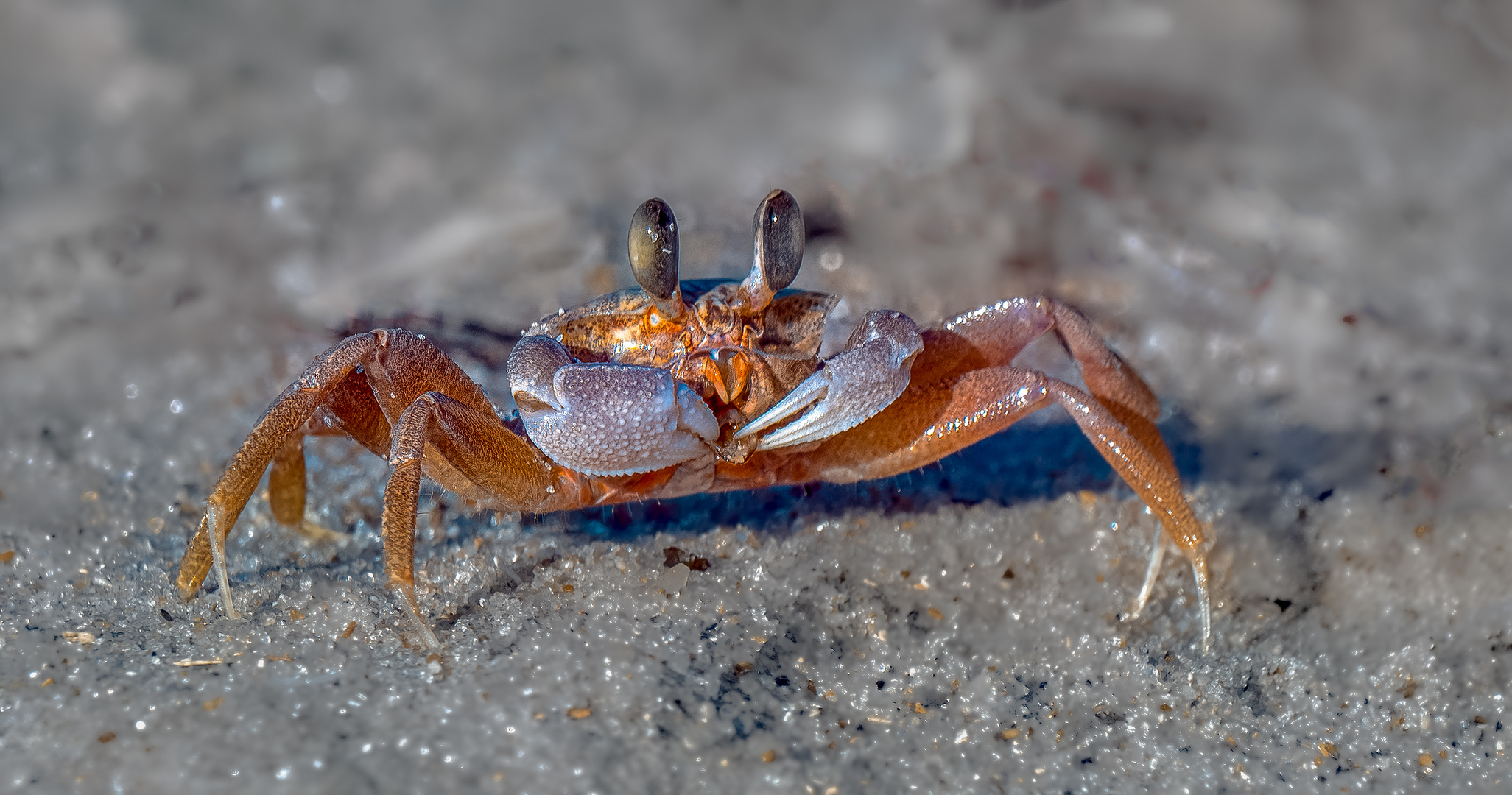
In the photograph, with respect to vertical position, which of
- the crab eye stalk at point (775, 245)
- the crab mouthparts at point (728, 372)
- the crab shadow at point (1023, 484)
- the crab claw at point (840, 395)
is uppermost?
the crab eye stalk at point (775, 245)

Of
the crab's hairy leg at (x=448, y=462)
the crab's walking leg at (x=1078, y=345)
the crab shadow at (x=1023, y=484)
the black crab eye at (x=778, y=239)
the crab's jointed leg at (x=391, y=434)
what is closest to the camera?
the crab's hairy leg at (x=448, y=462)

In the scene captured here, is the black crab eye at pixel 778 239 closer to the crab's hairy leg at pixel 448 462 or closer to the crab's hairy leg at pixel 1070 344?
the crab's hairy leg at pixel 1070 344

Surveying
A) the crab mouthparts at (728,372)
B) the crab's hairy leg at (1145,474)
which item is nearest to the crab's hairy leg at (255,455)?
the crab mouthparts at (728,372)

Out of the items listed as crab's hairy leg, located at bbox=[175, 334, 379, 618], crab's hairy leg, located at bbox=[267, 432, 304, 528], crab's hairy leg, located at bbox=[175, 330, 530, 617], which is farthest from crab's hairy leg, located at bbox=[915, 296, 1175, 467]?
crab's hairy leg, located at bbox=[267, 432, 304, 528]

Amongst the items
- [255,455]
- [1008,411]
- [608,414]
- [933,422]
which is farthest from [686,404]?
[255,455]

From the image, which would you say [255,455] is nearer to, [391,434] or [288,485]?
[391,434]

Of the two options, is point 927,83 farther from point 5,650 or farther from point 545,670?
point 5,650

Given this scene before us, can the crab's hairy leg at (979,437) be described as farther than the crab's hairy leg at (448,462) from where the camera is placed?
Yes

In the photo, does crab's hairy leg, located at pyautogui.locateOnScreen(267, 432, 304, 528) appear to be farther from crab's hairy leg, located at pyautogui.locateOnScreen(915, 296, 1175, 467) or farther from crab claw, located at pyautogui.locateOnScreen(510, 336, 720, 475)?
crab's hairy leg, located at pyautogui.locateOnScreen(915, 296, 1175, 467)
